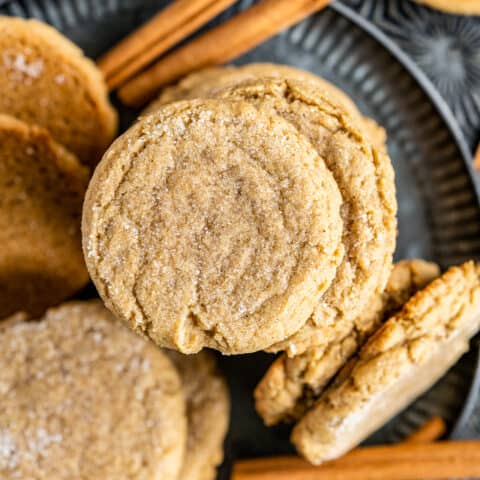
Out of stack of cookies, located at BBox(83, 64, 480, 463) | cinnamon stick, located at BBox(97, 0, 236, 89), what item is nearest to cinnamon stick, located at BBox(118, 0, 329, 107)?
cinnamon stick, located at BBox(97, 0, 236, 89)

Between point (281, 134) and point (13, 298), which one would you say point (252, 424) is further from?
point (281, 134)

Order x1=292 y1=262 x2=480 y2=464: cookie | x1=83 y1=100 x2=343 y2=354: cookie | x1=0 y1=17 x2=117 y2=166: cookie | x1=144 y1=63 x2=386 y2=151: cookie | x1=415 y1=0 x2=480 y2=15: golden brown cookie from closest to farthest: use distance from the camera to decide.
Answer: x1=83 y1=100 x2=343 y2=354: cookie < x1=292 y1=262 x2=480 y2=464: cookie < x1=144 y1=63 x2=386 y2=151: cookie < x1=0 y1=17 x2=117 y2=166: cookie < x1=415 y1=0 x2=480 y2=15: golden brown cookie

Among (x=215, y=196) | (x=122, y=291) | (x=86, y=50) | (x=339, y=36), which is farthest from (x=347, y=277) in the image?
(x=86, y=50)

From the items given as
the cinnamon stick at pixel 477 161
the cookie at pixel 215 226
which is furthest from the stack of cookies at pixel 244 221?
the cinnamon stick at pixel 477 161

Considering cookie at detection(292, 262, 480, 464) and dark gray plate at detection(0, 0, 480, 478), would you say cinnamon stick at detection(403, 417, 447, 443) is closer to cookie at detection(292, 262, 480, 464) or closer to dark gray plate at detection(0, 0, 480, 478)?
dark gray plate at detection(0, 0, 480, 478)

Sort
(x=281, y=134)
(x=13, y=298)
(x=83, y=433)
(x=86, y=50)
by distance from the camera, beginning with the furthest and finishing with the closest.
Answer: (x=86, y=50) → (x=13, y=298) → (x=83, y=433) → (x=281, y=134)
